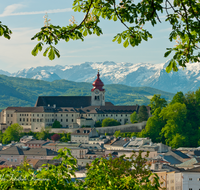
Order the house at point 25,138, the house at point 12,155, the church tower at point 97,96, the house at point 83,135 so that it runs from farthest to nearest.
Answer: the church tower at point 97,96 < the house at point 25,138 < the house at point 83,135 < the house at point 12,155

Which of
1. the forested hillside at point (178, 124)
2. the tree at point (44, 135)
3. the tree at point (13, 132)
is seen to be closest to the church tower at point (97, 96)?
the tree at point (44, 135)

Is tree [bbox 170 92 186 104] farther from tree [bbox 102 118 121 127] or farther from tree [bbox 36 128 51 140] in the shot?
tree [bbox 36 128 51 140]

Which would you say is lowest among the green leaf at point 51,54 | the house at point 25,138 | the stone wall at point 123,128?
the house at point 25,138

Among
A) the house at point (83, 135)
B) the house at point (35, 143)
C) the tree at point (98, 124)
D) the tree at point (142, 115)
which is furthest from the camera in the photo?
the tree at point (98, 124)

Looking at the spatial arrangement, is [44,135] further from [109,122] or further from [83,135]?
[109,122]

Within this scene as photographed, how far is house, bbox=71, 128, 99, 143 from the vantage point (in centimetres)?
8825

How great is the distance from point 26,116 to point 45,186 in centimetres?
9146

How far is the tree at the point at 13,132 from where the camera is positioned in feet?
303

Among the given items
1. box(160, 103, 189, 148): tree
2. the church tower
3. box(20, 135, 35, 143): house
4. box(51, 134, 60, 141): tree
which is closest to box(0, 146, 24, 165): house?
box(20, 135, 35, 143): house

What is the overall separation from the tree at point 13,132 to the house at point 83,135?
12517 mm

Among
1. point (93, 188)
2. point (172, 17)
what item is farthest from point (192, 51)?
point (93, 188)

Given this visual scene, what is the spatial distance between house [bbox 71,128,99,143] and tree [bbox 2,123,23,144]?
1252cm

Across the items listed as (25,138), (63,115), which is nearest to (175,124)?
(63,115)

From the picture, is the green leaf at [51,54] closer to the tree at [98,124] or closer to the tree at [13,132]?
the tree at [13,132]
